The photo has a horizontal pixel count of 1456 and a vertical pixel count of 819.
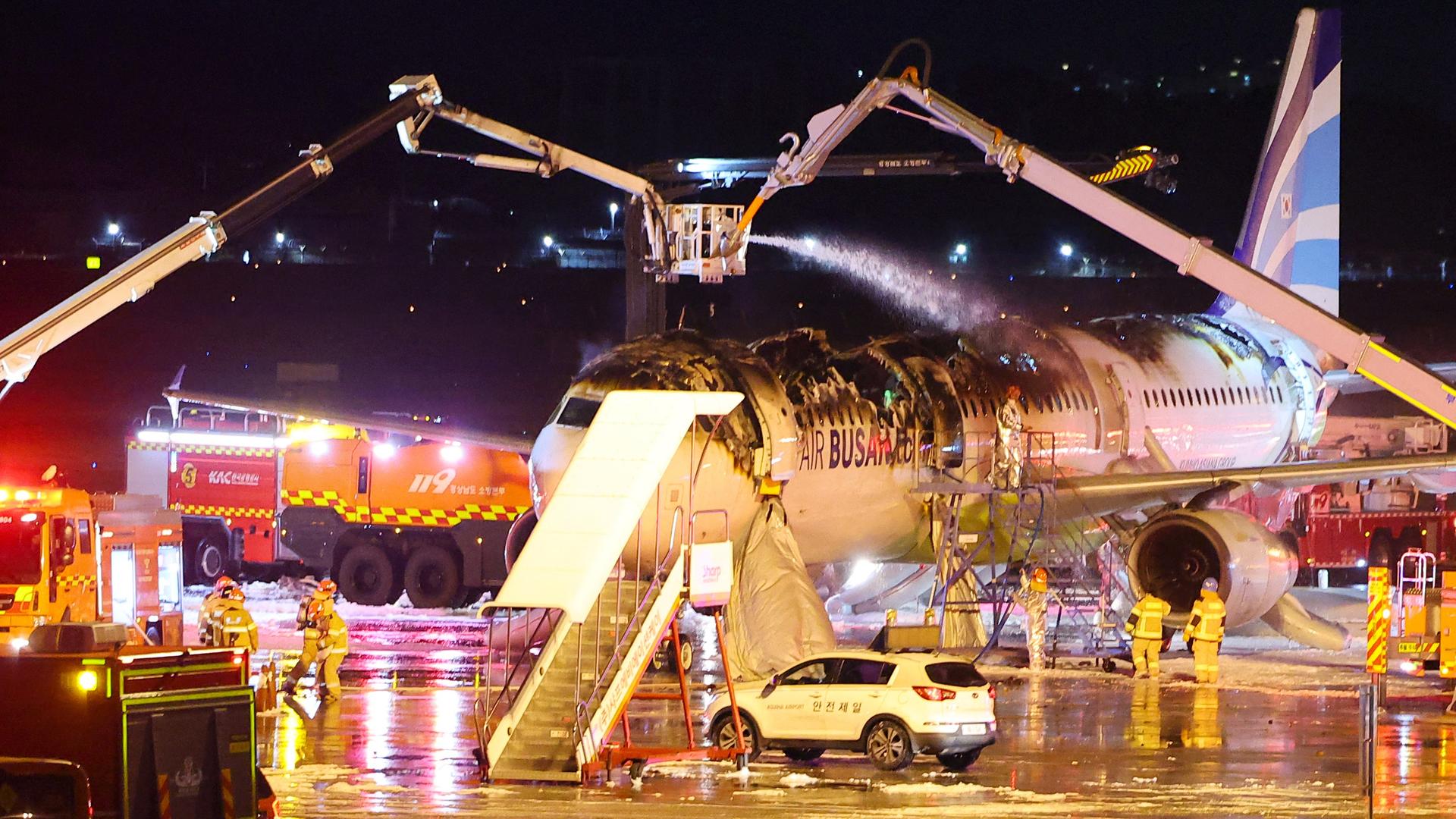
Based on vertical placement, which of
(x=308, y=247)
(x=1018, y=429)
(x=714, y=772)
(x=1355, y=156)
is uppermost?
(x=1355, y=156)

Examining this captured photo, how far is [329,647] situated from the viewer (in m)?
23.1

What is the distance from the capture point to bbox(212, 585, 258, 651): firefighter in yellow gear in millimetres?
22359

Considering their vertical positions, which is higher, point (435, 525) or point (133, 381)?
point (133, 381)

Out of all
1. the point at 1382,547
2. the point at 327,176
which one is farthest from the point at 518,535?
the point at 1382,547

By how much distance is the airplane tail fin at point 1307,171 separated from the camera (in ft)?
114

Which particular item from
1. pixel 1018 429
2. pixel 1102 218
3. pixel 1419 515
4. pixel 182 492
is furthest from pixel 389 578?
pixel 1419 515

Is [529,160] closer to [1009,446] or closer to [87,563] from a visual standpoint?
Answer: [1009,446]

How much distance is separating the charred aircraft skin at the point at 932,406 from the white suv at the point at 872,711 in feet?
14.3

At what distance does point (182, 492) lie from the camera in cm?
3862

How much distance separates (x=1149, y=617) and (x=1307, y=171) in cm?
1234

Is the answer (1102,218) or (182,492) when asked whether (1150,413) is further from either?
(182,492)

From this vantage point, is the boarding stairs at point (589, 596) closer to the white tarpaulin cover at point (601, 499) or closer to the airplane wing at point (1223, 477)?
the white tarpaulin cover at point (601, 499)

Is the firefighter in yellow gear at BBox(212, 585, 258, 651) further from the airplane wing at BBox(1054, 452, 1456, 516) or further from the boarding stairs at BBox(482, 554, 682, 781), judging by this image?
the airplane wing at BBox(1054, 452, 1456, 516)

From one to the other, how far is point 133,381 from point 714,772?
42.2m
